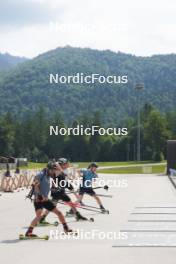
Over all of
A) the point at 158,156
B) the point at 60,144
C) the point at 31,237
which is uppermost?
the point at 60,144

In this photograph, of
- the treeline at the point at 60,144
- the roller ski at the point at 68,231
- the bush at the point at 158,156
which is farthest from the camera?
the treeline at the point at 60,144

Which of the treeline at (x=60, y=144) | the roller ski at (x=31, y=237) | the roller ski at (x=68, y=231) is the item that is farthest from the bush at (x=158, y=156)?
the roller ski at (x=31, y=237)

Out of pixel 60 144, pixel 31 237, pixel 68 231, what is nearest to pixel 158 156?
pixel 60 144

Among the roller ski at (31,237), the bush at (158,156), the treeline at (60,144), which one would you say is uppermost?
the treeline at (60,144)

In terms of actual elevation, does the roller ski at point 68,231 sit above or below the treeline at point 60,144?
below

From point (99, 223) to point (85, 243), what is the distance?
380cm

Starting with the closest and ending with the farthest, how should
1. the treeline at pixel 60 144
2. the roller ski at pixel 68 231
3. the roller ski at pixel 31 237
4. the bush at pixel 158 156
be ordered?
the roller ski at pixel 31 237 < the roller ski at pixel 68 231 < the bush at pixel 158 156 < the treeline at pixel 60 144

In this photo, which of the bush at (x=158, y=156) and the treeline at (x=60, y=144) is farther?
the treeline at (x=60, y=144)

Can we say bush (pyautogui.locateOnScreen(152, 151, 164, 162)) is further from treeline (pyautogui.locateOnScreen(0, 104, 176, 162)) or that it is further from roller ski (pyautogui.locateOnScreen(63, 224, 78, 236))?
roller ski (pyautogui.locateOnScreen(63, 224, 78, 236))

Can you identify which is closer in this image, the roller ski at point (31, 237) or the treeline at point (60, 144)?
the roller ski at point (31, 237)

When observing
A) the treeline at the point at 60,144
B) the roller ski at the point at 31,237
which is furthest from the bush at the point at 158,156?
the roller ski at the point at 31,237

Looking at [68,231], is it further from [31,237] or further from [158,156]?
[158,156]

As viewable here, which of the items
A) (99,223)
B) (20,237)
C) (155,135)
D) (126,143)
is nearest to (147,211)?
(99,223)

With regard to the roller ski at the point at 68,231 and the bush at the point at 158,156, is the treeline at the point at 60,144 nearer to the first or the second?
the bush at the point at 158,156
